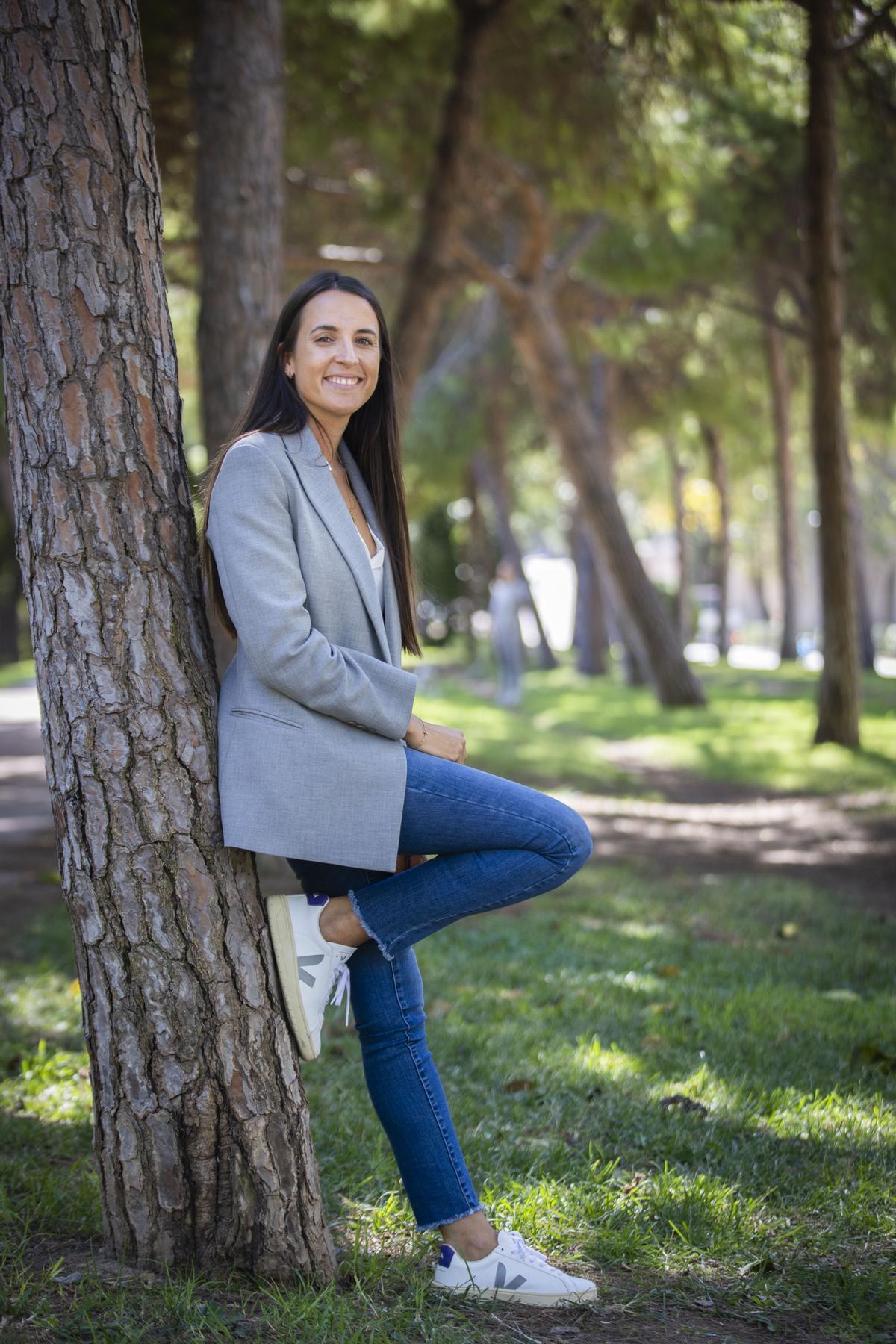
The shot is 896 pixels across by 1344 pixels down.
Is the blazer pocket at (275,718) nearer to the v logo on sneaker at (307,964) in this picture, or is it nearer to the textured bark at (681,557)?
the v logo on sneaker at (307,964)

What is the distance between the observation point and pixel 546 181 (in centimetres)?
1140

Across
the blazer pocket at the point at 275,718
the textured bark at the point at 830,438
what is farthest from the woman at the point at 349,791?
the textured bark at the point at 830,438

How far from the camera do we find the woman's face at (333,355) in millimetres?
2689

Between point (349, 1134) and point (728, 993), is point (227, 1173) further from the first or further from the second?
point (728, 993)

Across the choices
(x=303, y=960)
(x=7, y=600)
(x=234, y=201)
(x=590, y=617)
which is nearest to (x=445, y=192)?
(x=234, y=201)

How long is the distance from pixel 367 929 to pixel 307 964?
148mm

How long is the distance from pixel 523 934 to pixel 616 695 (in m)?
13.0

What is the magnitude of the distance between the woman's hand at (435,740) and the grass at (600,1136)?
44.1 inches

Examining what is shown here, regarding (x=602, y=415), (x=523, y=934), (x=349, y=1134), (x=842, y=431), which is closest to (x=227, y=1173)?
(x=349, y=1134)

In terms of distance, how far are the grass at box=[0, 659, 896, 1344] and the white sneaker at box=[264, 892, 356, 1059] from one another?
524mm

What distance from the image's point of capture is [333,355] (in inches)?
106

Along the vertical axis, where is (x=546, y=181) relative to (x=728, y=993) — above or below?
above

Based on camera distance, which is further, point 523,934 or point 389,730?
point 523,934

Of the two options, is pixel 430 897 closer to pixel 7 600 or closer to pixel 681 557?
pixel 681 557
